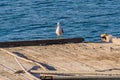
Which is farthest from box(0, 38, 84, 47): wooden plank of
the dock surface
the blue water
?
the blue water

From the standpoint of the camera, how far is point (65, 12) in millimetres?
37844

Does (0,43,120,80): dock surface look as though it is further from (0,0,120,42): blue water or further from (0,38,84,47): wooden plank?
(0,0,120,42): blue water

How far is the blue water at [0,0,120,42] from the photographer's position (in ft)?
100

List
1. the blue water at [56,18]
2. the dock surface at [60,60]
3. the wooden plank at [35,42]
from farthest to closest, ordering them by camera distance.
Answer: the blue water at [56,18] → the wooden plank at [35,42] → the dock surface at [60,60]

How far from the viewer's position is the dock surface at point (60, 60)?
1305 cm

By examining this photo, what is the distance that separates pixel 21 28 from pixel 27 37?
2.61m

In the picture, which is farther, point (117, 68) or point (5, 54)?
point (5, 54)

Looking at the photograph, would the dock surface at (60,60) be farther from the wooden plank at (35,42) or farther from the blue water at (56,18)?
the blue water at (56,18)

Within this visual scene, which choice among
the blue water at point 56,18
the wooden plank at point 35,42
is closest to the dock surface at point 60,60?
the wooden plank at point 35,42

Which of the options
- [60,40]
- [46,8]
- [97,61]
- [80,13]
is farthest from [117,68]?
[46,8]

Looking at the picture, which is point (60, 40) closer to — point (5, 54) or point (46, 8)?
point (5, 54)

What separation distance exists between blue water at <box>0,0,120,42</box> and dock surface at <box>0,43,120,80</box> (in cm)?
1284

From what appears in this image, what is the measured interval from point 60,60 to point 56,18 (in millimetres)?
21208

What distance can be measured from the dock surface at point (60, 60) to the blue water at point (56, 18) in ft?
42.1
